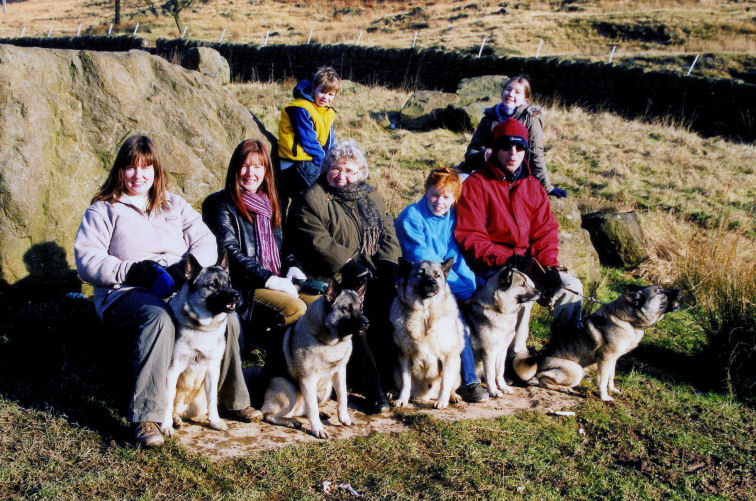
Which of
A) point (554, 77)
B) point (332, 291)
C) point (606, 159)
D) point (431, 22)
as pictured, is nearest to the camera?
point (332, 291)

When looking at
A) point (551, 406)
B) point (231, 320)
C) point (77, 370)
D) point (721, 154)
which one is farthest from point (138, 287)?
point (721, 154)

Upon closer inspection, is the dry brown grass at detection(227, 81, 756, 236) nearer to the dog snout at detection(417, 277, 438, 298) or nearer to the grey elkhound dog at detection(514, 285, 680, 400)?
the grey elkhound dog at detection(514, 285, 680, 400)

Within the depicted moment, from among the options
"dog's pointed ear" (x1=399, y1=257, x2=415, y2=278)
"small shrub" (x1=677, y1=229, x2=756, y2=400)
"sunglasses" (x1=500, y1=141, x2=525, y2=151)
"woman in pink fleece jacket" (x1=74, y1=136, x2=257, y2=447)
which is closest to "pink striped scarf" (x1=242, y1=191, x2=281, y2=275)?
"woman in pink fleece jacket" (x1=74, y1=136, x2=257, y2=447)

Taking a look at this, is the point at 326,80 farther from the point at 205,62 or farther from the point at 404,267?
the point at 205,62

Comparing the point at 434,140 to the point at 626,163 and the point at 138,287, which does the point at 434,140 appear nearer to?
the point at 626,163

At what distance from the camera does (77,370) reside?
15.4 ft

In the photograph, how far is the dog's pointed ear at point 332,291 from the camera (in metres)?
3.99

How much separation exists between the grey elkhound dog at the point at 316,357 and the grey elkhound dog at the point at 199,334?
47cm

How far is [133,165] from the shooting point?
408 centimetres

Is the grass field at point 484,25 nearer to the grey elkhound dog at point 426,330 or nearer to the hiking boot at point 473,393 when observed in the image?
the hiking boot at point 473,393

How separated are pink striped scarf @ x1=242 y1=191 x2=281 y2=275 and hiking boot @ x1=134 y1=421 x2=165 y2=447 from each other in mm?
1530

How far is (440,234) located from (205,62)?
636 inches

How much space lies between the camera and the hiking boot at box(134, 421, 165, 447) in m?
3.60

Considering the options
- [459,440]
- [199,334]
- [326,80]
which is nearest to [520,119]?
[326,80]
